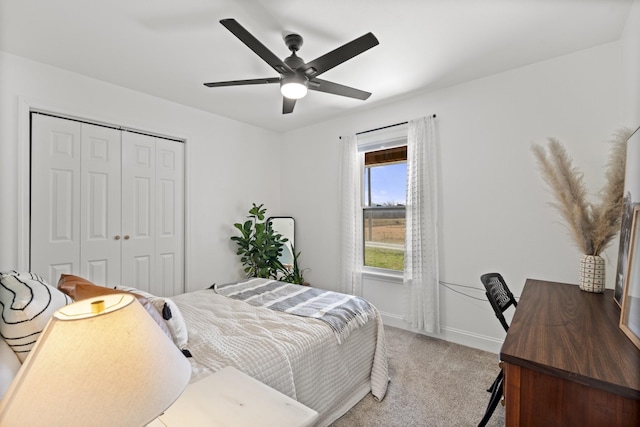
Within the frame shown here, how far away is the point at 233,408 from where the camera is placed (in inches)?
38.1

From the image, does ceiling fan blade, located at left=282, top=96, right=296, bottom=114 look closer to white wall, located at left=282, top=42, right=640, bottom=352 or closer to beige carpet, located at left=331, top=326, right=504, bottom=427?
white wall, located at left=282, top=42, right=640, bottom=352

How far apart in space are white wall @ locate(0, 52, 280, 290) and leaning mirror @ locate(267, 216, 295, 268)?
0.23 meters

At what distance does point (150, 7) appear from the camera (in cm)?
177

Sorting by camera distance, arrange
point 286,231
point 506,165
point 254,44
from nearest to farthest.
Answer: point 254,44 → point 506,165 → point 286,231

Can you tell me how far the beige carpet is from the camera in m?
1.82

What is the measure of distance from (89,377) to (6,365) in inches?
23.6

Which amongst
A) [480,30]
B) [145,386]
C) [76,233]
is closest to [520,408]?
[145,386]

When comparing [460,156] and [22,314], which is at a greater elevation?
[460,156]

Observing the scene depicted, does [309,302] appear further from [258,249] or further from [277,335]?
[258,249]

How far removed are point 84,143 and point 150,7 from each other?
157cm

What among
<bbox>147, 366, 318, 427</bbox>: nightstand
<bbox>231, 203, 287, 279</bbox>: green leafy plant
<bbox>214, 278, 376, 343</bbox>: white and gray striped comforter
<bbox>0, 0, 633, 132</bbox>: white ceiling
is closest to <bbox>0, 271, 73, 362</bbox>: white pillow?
<bbox>147, 366, 318, 427</bbox>: nightstand

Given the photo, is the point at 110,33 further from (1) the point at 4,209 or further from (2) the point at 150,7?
(1) the point at 4,209

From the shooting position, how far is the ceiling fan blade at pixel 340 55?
5.19 ft

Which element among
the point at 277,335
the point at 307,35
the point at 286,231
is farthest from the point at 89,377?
the point at 286,231
